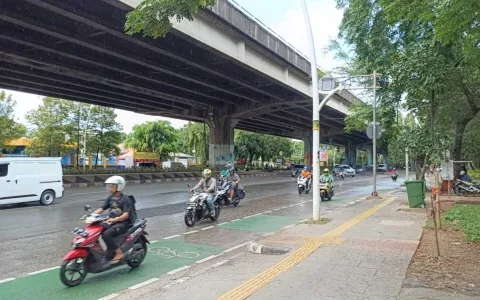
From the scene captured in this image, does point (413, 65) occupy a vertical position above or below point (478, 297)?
above

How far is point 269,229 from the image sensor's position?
11.4m

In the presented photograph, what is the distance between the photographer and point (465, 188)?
2139 centimetres

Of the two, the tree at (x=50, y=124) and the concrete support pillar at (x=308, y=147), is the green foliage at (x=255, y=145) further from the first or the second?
the tree at (x=50, y=124)

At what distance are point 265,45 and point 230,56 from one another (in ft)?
12.8

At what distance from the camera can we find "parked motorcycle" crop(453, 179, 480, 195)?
2120 cm

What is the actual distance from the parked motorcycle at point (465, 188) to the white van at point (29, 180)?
18.5 metres

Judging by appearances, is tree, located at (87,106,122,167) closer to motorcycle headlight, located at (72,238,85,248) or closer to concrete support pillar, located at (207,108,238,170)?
concrete support pillar, located at (207,108,238,170)

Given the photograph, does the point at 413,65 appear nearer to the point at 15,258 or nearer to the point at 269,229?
the point at 269,229

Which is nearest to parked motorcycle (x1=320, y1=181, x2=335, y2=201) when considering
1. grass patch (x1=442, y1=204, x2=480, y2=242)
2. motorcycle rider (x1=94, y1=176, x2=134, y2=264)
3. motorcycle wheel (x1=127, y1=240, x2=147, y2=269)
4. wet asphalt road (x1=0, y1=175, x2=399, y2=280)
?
wet asphalt road (x1=0, y1=175, x2=399, y2=280)

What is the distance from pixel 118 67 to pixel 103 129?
2136 centimetres

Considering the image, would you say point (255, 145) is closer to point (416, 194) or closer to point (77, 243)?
point (416, 194)

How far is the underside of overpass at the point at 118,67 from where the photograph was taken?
17391 millimetres

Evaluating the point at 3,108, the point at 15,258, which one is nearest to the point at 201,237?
the point at 15,258

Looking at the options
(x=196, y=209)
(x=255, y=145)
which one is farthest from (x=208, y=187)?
(x=255, y=145)
